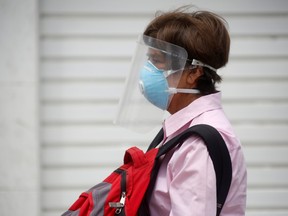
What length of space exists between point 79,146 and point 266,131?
69.4 inches

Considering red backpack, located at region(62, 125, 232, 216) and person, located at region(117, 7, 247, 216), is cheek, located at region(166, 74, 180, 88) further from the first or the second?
red backpack, located at region(62, 125, 232, 216)

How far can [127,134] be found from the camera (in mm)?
3588

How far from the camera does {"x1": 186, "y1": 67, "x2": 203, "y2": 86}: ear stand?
164 centimetres

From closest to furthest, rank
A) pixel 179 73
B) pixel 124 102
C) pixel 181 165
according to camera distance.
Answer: pixel 181 165
pixel 179 73
pixel 124 102

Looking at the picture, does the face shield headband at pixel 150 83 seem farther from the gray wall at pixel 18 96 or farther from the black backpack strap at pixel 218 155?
the gray wall at pixel 18 96

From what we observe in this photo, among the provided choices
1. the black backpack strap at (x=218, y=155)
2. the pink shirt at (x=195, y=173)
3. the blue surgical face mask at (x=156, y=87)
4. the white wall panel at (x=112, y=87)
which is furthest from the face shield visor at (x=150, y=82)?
the white wall panel at (x=112, y=87)

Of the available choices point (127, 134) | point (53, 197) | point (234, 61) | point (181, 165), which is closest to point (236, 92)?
point (234, 61)

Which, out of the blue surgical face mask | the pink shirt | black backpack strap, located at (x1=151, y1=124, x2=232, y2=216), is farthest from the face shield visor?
black backpack strap, located at (x1=151, y1=124, x2=232, y2=216)

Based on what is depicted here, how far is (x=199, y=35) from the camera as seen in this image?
61.8 inches

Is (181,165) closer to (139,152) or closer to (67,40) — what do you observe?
(139,152)

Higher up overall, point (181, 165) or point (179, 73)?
point (179, 73)

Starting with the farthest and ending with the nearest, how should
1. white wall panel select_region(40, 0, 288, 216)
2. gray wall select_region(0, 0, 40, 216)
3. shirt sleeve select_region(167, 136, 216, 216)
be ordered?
1. white wall panel select_region(40, 0, 288, 216)
2. gray wall select_region(0, 0, 40, 216)
3. shirt sleeve select_region(167, 136, 216, 216)

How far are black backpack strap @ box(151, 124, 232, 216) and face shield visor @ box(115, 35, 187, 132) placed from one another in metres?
0.31

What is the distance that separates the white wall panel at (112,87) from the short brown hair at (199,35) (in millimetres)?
1935
